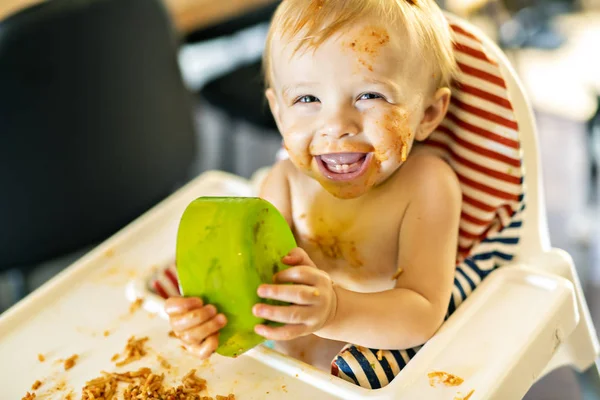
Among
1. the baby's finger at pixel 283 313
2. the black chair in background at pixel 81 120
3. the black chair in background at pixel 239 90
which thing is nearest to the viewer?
the baby's finger at pixel 283 313

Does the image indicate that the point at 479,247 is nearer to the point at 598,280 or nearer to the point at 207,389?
the point at 207,389

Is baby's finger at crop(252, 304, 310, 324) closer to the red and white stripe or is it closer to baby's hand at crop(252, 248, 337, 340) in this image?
baby's hand at crop(252, 248, 337, 340)

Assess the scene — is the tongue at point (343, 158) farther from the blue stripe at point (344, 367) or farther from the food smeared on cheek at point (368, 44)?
the blue stripe at point (344, 367)

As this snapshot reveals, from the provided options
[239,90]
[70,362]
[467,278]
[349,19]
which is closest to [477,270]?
[467,278]

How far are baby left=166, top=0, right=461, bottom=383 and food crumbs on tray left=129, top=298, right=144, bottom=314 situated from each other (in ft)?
0.55

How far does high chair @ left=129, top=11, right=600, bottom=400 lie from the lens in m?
0.67

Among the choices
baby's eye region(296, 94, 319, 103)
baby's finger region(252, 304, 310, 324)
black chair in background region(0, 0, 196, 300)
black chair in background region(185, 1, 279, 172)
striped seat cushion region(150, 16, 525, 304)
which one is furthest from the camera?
black chair in background region(185, 1, 279, 172)

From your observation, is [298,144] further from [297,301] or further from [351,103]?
[297,301]

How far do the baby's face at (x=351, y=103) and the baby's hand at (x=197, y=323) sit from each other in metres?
0.19

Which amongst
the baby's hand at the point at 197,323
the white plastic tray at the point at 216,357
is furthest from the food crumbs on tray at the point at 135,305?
the baby's hand at the point at 197,323

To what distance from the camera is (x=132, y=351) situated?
29.7 inches

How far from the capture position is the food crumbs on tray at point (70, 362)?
2.43 feet

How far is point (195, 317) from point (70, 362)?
8.4 inches

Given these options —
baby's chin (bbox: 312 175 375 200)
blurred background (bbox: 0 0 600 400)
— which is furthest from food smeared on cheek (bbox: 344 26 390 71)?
blurred background (bbox: 0 0 600 400)
